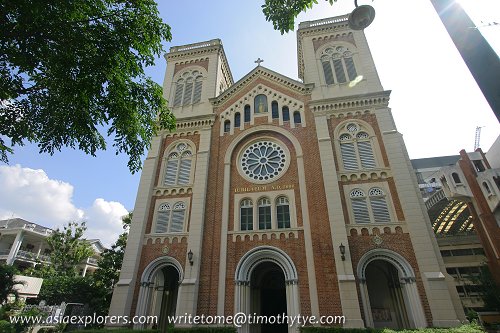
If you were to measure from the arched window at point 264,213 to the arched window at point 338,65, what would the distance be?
11.3 m

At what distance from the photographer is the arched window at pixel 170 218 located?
60.5 feet

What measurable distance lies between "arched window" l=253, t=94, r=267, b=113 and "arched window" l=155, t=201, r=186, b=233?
31.3 feet

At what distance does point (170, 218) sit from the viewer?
18766 millimetres

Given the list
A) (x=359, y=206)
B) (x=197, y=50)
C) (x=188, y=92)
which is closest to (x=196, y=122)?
(x=188, y=92)

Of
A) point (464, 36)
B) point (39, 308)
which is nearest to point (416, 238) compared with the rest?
point (464, 36)

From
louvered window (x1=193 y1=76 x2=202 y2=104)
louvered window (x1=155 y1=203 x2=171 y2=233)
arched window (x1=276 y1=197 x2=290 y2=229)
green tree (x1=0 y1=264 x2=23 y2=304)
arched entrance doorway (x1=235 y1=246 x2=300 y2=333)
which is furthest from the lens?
louvered window (x1=193 y1=76 x2=202 y2=104)

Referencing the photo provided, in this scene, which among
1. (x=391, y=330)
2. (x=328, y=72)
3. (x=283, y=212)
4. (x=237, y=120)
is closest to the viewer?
(x=391, y=330)

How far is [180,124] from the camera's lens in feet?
73.6

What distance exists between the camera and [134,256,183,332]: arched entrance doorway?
16.4 metres

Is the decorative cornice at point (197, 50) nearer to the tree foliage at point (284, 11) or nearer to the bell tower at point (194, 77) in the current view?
the bell tower at point (194, 77)

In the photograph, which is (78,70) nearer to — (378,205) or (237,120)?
(237,120)

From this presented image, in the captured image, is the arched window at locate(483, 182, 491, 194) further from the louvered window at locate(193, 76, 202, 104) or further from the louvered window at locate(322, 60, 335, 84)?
the louvered window at locate(193, 76, 202, 104)

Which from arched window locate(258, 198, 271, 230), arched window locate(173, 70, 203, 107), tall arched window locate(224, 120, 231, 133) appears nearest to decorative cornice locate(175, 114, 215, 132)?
tall arched window locate(224, 120, 231, 133)

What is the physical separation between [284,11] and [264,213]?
42.1ft
